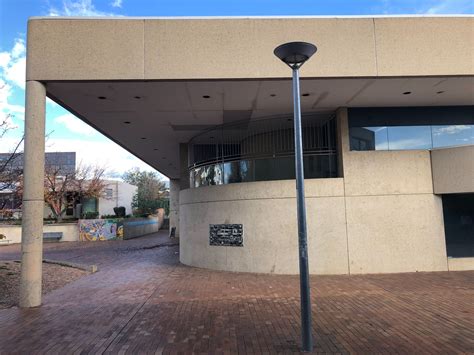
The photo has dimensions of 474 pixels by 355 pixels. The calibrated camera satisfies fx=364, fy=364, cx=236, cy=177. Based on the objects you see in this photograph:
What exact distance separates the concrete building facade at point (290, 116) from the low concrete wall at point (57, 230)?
55.8 ft

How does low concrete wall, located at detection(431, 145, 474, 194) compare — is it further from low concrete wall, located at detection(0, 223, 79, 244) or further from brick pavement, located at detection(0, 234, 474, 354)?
low concrete wall, located at detection(0, 223, 79, 244)

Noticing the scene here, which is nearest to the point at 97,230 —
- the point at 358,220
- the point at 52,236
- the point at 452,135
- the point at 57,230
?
the point at 57,230

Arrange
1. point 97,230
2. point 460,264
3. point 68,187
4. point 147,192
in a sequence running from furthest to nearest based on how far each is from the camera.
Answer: point 147,192
point 68,187
point 97,230
point 460,264

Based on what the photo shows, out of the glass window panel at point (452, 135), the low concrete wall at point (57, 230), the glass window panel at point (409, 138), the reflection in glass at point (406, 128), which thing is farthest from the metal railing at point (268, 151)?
the low concrete wall at point (57, 230)

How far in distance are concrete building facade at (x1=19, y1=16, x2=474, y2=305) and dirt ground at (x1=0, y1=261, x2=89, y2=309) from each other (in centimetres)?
Answer: 171

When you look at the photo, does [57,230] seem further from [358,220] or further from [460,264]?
[460,264]

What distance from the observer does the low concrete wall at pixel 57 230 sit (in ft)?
89.8

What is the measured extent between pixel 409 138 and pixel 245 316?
7.60m

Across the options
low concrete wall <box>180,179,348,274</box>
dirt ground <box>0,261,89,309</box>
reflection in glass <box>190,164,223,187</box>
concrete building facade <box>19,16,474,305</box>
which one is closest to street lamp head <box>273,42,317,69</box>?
concrete building facade <box>19,16,474,305</box>

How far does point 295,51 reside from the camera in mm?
4988

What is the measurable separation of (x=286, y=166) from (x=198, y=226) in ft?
12.1

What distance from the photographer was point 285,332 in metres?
5.66

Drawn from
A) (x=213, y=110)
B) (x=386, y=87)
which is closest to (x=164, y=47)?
(x=213, y=110)

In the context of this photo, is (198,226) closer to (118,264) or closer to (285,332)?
(118,264)
